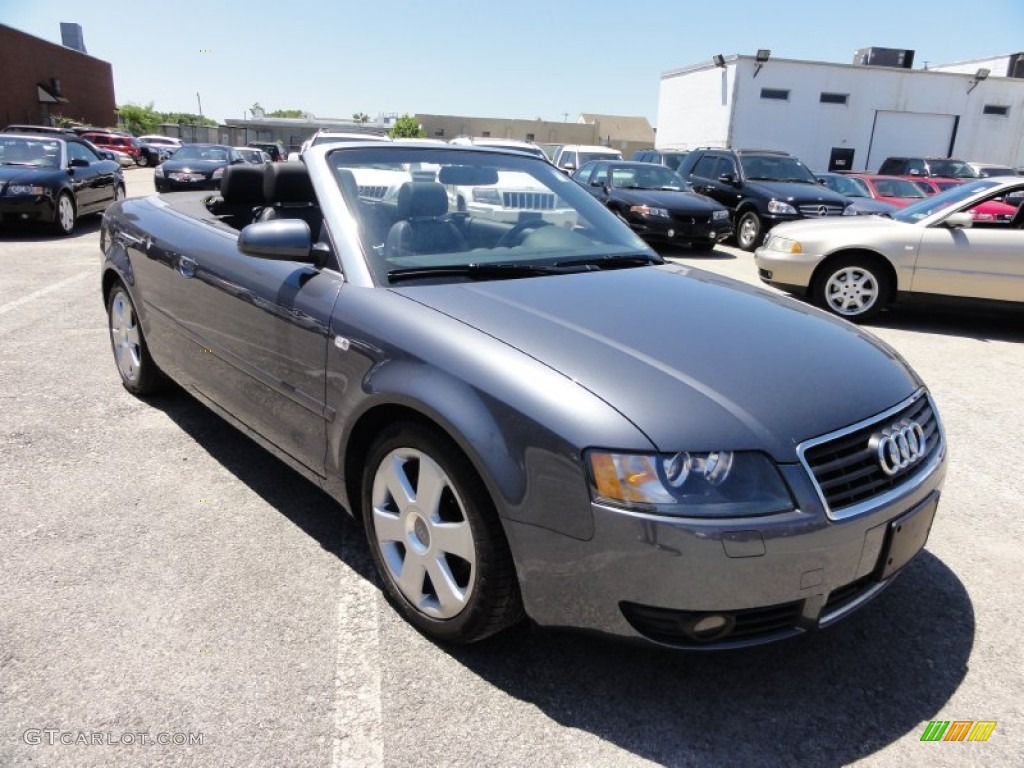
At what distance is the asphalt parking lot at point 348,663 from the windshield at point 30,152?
33.9 feet

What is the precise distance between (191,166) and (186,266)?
16.5m

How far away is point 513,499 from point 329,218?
1449 millimetres

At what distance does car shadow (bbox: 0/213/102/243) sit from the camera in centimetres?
1150

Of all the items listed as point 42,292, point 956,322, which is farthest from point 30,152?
point 956,322

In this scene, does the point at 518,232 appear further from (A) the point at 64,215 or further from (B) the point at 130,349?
(A) the point at 64,215

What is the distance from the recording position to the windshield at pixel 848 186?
1462 cm

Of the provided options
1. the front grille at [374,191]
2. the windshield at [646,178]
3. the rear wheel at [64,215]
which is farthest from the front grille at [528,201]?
the rear wheel at [64,215]

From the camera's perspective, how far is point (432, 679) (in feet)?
7.64

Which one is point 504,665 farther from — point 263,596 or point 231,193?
point 231,193

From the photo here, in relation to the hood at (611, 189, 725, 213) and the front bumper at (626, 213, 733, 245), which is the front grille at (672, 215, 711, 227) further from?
the hood at (611, 189, 725, 213)

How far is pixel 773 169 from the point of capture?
13648mm

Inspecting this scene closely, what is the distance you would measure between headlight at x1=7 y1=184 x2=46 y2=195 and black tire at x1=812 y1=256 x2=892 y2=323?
10870mm

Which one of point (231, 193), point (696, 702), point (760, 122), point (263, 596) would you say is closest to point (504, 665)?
point (696, 702)

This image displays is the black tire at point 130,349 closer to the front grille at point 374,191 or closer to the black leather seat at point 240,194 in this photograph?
the black leather seat at point 240,194
